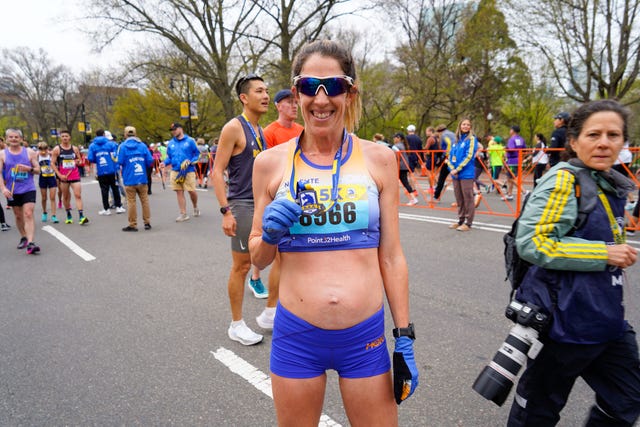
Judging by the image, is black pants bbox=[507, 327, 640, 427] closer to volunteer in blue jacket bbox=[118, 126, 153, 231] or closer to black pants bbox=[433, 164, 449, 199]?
Answer: volunteer in blue jacket bbox=[118, 126, 153, 231]

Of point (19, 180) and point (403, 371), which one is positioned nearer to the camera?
point (403, 371)

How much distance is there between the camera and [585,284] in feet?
5.51

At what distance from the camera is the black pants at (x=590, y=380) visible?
5.60 feet

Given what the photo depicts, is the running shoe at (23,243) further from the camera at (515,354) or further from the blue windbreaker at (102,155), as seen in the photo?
the camera at (515,354)

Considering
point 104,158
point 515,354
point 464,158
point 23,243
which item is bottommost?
point 23,243

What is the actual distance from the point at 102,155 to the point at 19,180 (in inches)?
130

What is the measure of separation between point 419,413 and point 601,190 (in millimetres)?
1593

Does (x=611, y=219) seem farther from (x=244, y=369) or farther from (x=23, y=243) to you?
(x=23, y=243)

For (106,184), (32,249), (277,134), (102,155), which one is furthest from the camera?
(106,184)

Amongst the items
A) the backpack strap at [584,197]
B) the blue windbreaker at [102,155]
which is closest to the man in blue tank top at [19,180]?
the blue windbreaker at [102,155]

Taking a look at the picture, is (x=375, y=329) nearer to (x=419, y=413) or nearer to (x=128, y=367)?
(x=419, y=413)

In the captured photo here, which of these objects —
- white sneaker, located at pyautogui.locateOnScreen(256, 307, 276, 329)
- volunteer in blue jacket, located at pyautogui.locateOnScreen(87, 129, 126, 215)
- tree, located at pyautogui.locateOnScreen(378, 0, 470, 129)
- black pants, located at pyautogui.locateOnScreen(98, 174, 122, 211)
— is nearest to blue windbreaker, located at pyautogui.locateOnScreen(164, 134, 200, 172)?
volunteer in blue jacket, located at pyautogui.locateOnScreen(87, 129, 126, 215)

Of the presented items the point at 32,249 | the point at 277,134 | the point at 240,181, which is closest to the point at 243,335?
the point at 240,181

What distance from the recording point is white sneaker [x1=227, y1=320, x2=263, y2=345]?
3332mm
